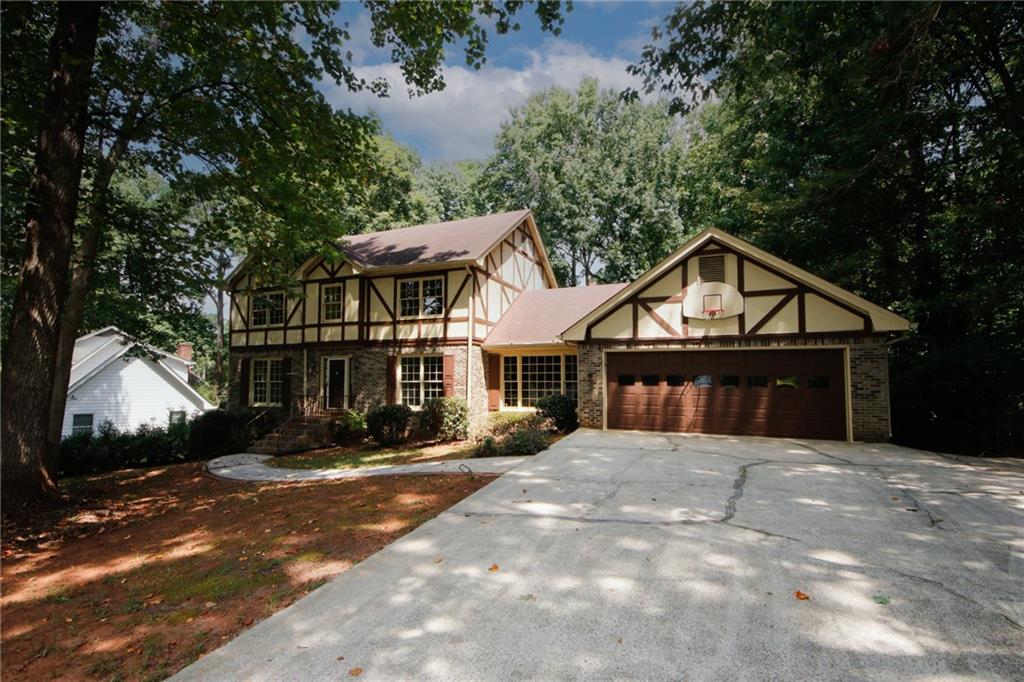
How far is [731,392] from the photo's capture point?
11.7m

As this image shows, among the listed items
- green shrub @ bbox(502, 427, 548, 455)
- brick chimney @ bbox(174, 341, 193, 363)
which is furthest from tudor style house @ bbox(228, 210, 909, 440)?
brick chimney @ bbox(174, 341, 193, 363)

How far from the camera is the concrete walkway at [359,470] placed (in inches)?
368

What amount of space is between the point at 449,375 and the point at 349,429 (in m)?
3.98

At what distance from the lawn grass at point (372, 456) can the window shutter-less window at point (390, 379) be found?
81.3 inches

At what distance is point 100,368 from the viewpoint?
21.5 meters

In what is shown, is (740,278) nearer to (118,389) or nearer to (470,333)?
(470,333)

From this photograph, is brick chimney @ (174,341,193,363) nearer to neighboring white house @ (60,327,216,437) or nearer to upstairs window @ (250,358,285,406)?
neighboring white house @ (60,327,216,437)

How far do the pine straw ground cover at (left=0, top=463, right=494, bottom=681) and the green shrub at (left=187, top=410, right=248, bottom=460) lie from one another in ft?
20.9

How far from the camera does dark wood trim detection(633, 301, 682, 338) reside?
12.3 meters

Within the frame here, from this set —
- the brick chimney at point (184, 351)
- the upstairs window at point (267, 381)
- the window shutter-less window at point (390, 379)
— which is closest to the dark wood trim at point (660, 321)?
the window shutter-less window at point (390, 379)

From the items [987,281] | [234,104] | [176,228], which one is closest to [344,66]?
[234,104]

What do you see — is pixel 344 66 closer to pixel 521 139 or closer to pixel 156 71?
pixel 156 71

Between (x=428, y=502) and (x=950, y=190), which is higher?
(x=950, y=190)

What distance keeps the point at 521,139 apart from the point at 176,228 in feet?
76.7
